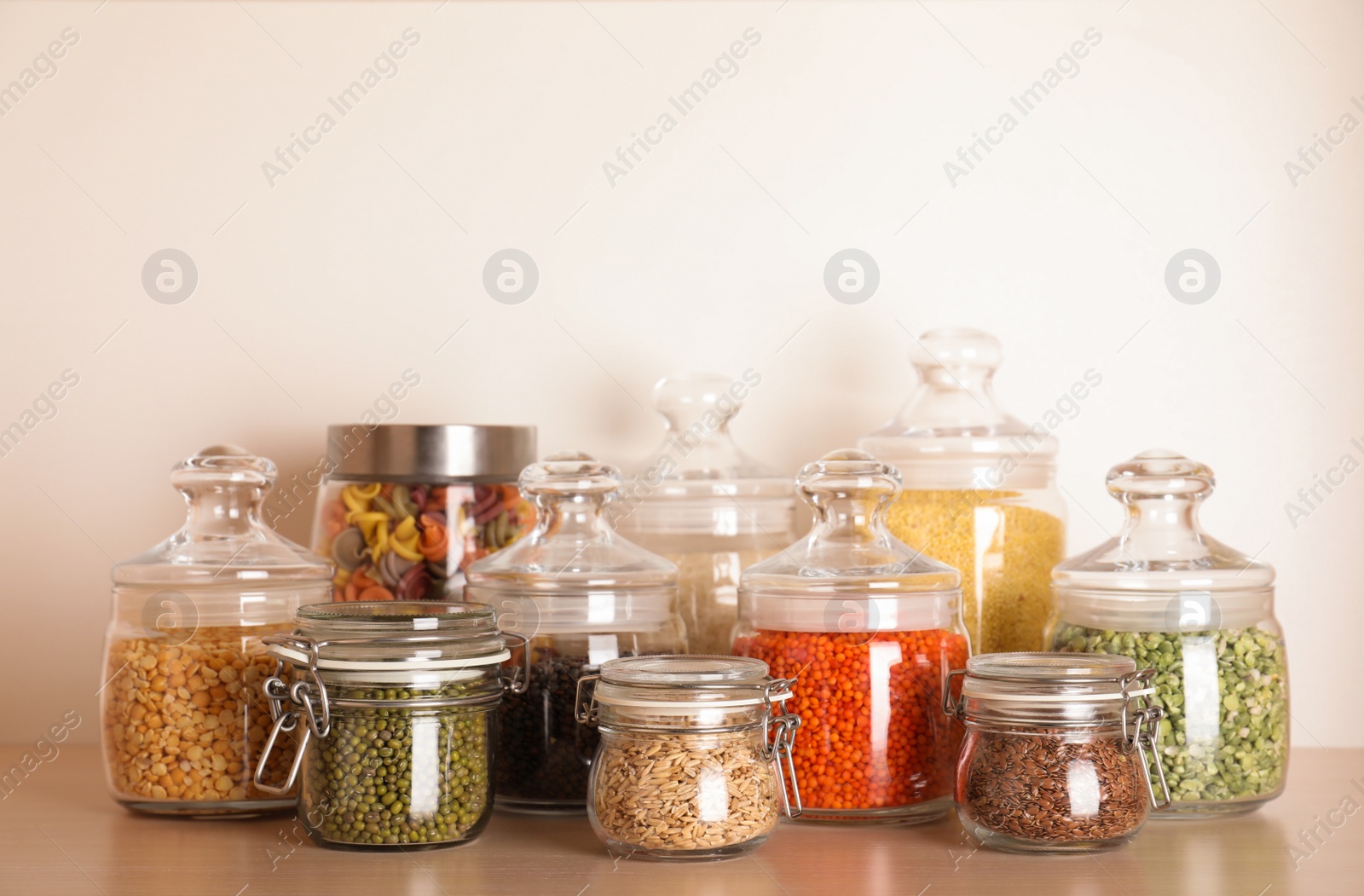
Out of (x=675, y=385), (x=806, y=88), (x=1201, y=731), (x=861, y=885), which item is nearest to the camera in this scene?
(x=861, y=885)

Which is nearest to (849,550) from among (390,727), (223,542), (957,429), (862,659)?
(862,659)

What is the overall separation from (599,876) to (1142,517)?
563 millimetres

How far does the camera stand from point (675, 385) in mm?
1254

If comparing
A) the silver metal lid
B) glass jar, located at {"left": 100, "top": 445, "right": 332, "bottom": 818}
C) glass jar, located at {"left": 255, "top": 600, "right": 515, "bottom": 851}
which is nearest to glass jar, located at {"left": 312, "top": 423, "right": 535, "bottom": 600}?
the silver metal lid

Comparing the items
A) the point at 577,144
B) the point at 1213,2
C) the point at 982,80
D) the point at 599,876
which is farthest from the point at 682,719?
the point at 1213,2

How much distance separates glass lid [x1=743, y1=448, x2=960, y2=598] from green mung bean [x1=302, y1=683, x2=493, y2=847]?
29cm

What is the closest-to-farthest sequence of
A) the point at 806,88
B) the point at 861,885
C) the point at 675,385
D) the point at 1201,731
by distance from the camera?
the point at 861,885 < the point at 1201,731 < the point at 675,385 < the point at 806,88

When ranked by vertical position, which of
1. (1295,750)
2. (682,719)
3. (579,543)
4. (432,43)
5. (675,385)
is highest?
(432,43)

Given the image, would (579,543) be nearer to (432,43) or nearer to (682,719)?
(682,719)

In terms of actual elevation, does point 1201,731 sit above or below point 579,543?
below

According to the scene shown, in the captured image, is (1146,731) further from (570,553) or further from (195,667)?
(195,667)

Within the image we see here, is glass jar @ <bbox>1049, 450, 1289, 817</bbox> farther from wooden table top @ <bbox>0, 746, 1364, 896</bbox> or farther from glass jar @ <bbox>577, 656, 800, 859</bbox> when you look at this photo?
glass jar @ <bbox>577, 656, 800, 859</bbox>

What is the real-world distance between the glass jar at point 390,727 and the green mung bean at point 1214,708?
0.53 metres

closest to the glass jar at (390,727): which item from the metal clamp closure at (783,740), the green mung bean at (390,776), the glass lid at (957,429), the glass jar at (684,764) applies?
the green mung bean at (390,776)
